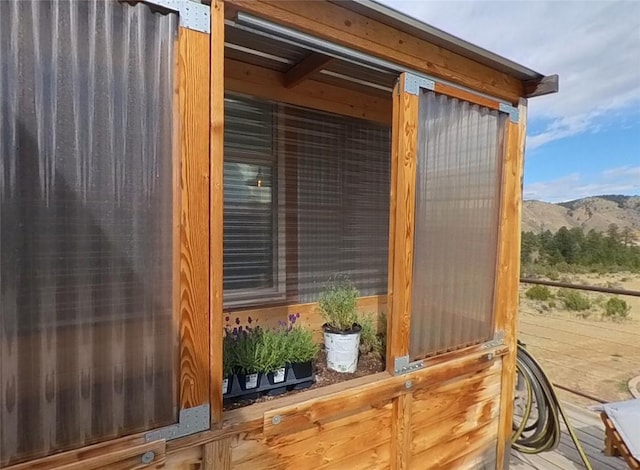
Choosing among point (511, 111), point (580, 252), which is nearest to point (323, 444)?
point (511, 111)

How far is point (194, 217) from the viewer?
53.1 inches

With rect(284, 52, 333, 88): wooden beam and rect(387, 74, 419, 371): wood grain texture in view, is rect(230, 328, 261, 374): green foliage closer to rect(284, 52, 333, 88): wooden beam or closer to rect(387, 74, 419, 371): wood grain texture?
rect(387, 74, 419, 371): wood grain texture

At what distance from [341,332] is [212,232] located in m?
1.12

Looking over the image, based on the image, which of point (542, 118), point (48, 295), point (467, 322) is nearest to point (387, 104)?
point (467, 322)

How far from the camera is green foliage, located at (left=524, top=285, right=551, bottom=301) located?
32.8 feet

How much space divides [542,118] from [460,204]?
2401 centimetres

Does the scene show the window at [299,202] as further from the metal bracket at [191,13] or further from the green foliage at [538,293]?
the green foliage at [538,293]

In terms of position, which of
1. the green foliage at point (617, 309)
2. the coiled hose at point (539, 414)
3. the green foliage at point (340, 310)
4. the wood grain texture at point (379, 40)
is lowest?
the green foliage at point (617, 309)

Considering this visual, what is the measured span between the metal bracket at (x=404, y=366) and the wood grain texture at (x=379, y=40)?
4.51 feet

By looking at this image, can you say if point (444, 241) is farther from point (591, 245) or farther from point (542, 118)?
point (542, 118)

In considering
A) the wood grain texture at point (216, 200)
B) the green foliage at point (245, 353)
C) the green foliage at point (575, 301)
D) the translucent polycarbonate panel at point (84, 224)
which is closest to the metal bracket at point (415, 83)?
the wood grain texture at point (216, 200)

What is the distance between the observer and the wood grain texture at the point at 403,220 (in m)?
1.92

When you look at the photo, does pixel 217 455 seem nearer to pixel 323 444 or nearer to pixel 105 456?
pixel 105 456

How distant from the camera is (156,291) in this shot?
129cm
